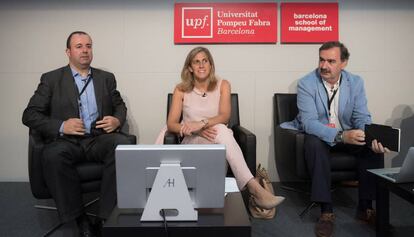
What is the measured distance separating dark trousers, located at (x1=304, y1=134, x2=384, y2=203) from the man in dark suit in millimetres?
1352

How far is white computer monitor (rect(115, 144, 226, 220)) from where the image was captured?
1185 mm

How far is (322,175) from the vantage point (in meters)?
2.48

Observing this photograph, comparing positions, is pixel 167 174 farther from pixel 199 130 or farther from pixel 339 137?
pixel 339 137

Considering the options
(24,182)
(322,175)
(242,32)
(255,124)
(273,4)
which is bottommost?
(24,182)

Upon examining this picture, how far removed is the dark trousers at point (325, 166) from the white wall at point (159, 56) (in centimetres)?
107

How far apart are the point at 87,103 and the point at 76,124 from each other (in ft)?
Answer: 0.94

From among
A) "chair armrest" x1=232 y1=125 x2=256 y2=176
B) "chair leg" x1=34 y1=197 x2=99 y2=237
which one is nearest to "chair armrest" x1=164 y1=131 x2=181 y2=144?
"chair armrest" x1=232 y1=125 x2=256 y2=176

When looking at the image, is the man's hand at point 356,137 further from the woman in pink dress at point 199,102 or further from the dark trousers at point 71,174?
the dark trousers at point 71,174

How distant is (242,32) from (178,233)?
2.56 m

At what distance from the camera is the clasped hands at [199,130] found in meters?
2.59

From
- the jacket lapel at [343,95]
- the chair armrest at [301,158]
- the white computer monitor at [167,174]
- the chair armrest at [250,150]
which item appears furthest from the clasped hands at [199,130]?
the white computer monitor at [167,174]

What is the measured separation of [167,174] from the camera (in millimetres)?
1191

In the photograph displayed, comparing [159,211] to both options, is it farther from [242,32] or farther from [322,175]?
[242,32]

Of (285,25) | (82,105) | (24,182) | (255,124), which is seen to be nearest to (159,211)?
(82,105)
